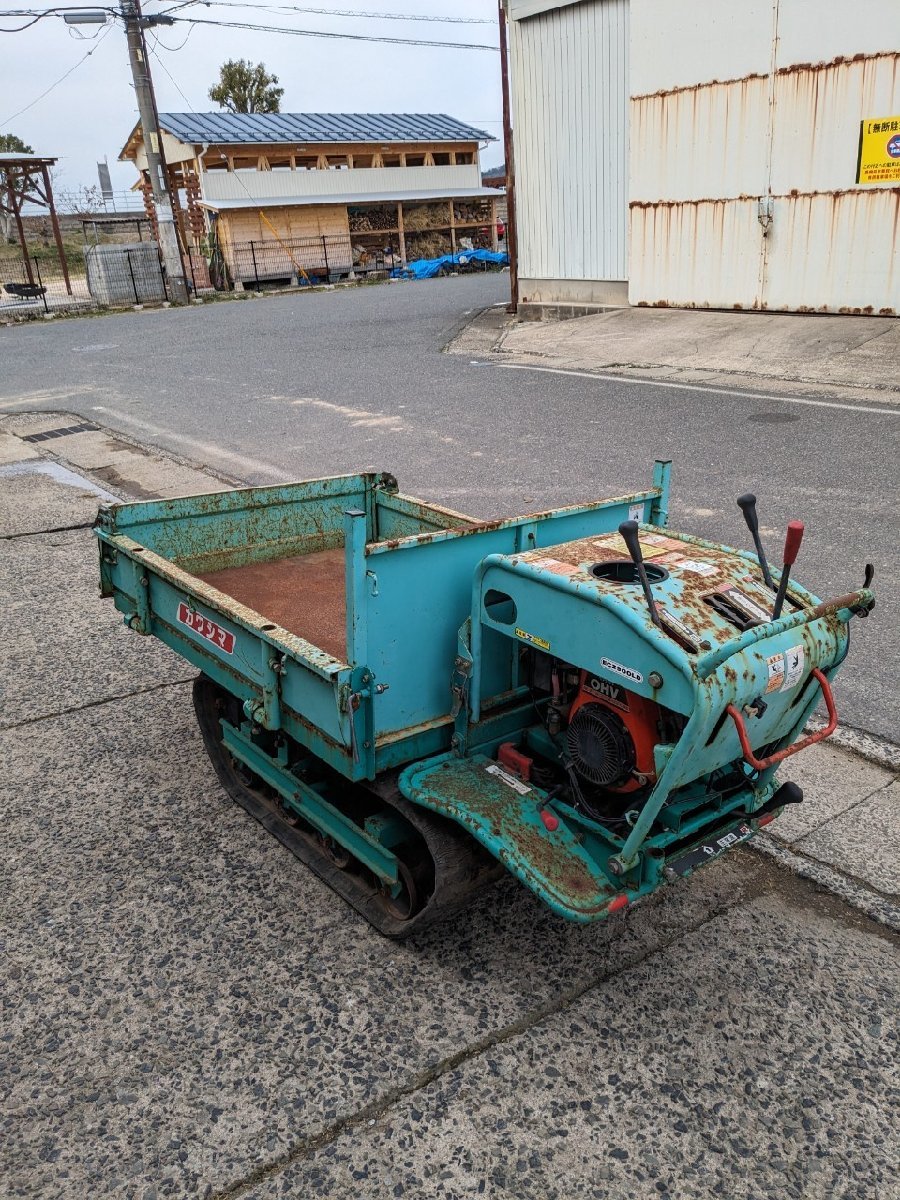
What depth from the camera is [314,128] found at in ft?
129

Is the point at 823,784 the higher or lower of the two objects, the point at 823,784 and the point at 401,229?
the lower

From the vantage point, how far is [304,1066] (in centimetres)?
281

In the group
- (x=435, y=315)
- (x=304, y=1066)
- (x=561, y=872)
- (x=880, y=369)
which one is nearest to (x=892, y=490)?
(x=880, y=369)

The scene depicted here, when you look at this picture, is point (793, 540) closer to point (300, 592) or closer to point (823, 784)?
point (823, 784)

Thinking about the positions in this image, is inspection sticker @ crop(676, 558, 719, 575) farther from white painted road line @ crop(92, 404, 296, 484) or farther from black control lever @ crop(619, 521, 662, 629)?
white painted road line @ crop(92, 404, 296, 484)

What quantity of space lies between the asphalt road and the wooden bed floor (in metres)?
2.48

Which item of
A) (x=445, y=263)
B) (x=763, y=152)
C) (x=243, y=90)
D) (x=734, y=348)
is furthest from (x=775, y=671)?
(x=243, y=90)

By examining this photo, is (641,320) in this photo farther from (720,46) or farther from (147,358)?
(147,358)

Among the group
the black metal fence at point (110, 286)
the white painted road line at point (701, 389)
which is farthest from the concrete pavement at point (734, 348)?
the black metal fence at point (110, 286)

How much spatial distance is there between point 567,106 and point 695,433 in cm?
1048

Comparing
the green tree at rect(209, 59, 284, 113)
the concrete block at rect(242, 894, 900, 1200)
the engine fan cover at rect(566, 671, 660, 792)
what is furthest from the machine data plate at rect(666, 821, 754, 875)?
the green tree at rect(209, 59, 284, 113)

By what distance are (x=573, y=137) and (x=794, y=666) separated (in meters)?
17.3

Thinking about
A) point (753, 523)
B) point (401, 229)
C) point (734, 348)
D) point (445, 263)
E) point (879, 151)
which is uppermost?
point (879, 151)

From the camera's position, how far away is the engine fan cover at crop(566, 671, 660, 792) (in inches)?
112
